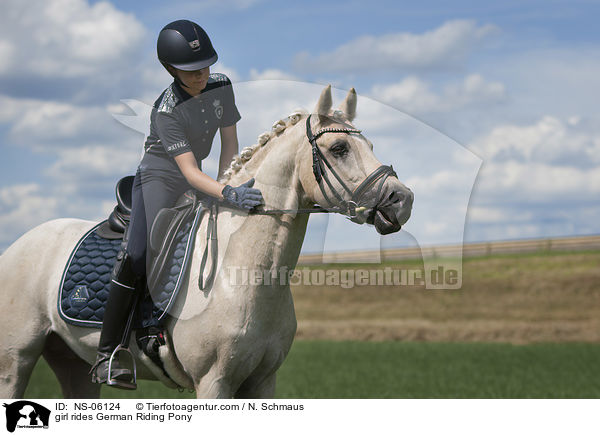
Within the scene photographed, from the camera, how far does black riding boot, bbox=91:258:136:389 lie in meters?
5.16

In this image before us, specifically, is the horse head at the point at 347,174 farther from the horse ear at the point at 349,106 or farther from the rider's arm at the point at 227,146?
the rider's arm at the point at 227,146

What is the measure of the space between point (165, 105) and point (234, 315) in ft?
5.73

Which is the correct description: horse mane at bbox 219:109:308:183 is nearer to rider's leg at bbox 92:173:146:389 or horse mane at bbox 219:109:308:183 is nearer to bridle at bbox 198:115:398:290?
bridle at bbox 198:115:398:290

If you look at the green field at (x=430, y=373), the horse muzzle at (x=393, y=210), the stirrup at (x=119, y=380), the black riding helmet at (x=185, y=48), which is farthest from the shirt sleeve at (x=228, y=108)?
the green field at (x=430, y=373)

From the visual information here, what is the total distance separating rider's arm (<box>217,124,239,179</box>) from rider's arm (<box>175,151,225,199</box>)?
1.89 feet

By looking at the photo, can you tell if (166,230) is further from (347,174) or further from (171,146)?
(347,174)

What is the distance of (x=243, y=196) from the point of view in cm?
480

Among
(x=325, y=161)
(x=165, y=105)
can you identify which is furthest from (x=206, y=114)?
(x=325, y=161)

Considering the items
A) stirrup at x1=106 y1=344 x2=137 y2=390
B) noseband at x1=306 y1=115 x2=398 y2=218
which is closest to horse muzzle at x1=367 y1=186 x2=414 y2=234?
noseband at x1=306 y1=115 x2=398 y2=218

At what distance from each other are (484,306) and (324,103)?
32184 millimetres

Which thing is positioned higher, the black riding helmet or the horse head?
the black riding helmet

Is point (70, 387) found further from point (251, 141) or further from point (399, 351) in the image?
point (399, 351)

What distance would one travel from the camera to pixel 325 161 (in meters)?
4.63

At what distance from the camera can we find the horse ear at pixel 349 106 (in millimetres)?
4809
